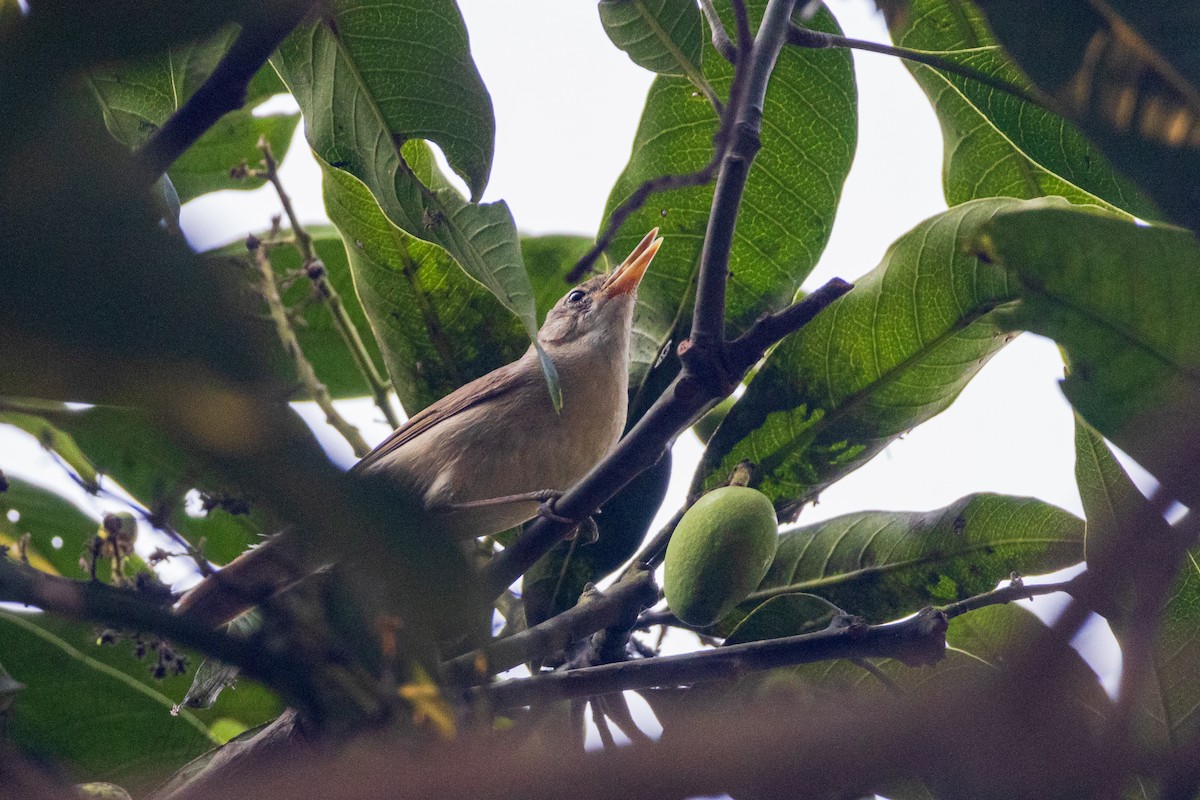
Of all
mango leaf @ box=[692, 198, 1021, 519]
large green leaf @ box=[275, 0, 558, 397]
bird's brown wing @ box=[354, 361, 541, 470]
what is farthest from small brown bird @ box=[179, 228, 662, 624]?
large green leaf @ box=[275, 0, 558, 397]

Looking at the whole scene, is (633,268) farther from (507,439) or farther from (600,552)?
(600,552)

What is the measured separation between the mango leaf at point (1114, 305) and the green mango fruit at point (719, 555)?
2.50ft

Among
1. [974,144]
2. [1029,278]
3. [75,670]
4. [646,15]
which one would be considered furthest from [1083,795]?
[75,670]

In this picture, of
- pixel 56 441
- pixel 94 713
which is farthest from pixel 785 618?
pixel 56 441

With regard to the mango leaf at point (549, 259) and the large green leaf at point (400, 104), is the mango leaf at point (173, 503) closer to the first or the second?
the large green leaf at point (400, 104)

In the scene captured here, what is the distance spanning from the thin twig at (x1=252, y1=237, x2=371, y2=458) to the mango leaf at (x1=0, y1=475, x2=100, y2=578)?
2.79 ft

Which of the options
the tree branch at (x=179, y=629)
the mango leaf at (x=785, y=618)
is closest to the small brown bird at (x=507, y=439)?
the mango leaf at (x=785, y=618)

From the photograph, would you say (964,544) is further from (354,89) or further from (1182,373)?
(354,89)

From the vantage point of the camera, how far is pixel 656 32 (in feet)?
8.20

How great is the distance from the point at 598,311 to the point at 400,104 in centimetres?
193

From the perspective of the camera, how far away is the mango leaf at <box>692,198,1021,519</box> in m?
2.38

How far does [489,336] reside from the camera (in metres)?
3.07

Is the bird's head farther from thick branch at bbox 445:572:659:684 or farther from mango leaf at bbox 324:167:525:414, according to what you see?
thick branch at bbox 445:572:659:684

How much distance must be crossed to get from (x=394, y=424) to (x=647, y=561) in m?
1.06
